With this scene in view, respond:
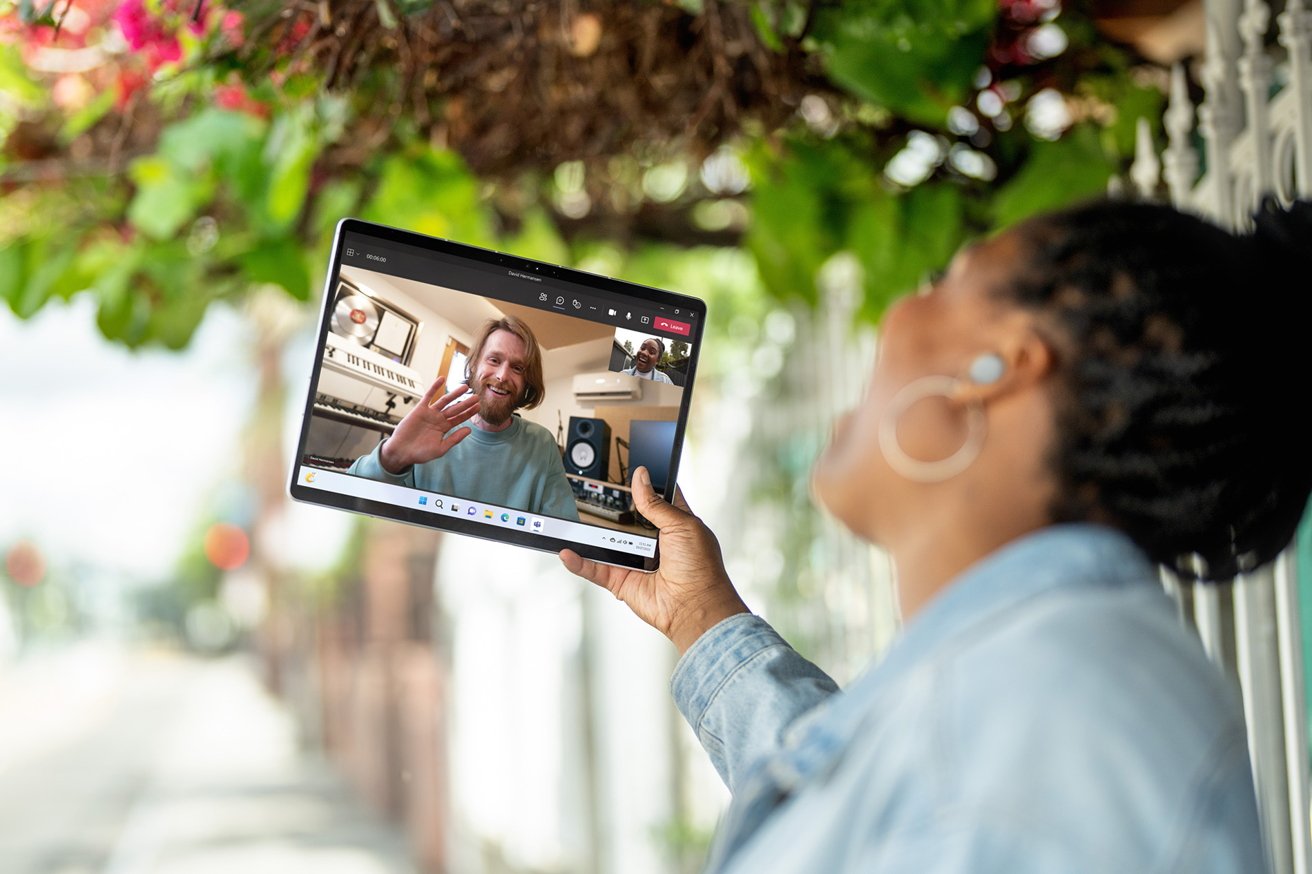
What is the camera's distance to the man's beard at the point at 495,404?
1.52m

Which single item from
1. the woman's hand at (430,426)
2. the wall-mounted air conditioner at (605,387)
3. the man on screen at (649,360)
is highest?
the man on screen at (649,360)

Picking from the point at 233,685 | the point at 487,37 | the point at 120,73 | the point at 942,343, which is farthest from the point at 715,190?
the point at 233,685

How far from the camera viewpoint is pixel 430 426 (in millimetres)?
1517

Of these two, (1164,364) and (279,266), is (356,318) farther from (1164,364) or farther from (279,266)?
(279,266)

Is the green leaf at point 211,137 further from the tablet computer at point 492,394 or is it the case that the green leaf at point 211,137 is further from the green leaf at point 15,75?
the tablet computer at point 492,394

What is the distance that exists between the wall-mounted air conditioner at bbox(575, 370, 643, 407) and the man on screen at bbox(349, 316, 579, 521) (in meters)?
0.05

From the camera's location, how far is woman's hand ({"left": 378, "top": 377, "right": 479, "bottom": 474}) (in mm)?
1512

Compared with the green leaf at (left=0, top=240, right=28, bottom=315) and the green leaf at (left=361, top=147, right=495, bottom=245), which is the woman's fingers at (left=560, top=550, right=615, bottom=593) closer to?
the green leaf at (left=361, top=147, right=495, bottom=245)

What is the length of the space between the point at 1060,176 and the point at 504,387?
1.36 metres

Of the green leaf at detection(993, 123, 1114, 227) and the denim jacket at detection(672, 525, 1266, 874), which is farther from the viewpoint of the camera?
the green leaf at detection(993, 123, 1114, 227)

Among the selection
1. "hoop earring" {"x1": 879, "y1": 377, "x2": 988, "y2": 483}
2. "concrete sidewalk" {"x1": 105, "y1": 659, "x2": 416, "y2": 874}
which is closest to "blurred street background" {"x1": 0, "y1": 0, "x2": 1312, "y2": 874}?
"hoop earring" {"x1": 879, "y1": 377, "x2": 988, "y2": 483}

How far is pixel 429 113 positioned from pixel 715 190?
1.03 m

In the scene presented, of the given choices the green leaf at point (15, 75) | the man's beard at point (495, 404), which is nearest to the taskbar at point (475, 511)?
the man's beard at point (495, 404)

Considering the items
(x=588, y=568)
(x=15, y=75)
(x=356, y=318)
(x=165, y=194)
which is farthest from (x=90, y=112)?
(x=588, y=568)
